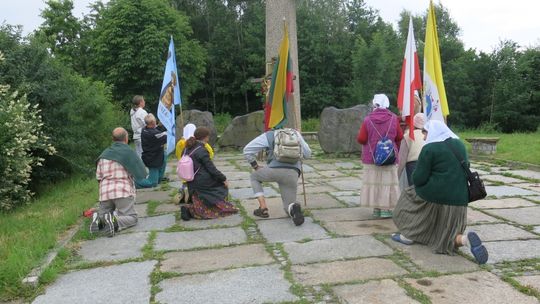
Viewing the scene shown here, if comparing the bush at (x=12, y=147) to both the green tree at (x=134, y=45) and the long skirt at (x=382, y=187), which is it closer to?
the long skirt at (x=382, y=187)

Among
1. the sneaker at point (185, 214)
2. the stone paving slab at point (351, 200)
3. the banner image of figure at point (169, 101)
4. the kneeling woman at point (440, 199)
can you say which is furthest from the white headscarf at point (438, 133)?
the banner image of figure at point (169, 101)

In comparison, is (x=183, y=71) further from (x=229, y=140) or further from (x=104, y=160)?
(x=104, y=160)

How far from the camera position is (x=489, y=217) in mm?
6039

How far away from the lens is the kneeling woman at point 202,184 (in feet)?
20.4

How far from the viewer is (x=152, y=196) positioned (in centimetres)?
800

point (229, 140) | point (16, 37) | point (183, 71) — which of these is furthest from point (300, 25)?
point (16, 37)

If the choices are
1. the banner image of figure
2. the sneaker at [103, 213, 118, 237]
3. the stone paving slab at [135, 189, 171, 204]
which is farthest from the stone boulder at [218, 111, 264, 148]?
the sneaker at [103, 213, 118, 237]

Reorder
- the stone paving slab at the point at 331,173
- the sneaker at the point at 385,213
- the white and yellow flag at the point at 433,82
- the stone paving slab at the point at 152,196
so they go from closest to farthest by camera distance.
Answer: the white and yellow flag at the point at 433,82, the sneaker at the point at 385,213, the stone paving slab at the point at 152,196, the stone paving slab at the point at 331,173

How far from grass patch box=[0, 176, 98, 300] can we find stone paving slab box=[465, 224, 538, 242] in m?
4.49

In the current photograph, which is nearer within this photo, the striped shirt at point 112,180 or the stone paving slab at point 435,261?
the stone paving slab at point 435,261

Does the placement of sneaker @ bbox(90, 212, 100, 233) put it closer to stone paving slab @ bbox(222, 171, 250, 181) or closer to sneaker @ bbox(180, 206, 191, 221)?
sneaker @ bbox(180, 206, 191, 221)

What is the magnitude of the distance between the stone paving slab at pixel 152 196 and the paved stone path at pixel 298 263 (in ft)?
2.59

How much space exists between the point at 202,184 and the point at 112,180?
109cm

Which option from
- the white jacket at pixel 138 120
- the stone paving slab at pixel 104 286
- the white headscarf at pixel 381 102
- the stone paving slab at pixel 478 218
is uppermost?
the white headscarf at pixel 381 102
